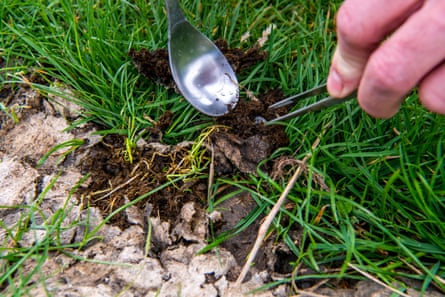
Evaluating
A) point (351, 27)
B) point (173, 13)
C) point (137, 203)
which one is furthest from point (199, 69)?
point (351, 27)

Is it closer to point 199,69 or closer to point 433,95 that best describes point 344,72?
point 433,95

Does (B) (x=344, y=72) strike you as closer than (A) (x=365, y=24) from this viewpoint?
No

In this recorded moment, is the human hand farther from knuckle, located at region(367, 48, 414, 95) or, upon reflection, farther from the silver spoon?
the silver spoon

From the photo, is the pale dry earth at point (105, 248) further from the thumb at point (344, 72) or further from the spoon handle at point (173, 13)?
the thumb at point (344, 72)

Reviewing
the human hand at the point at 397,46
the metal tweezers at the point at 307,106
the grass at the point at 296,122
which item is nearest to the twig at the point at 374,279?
the grass at the point at 296,122

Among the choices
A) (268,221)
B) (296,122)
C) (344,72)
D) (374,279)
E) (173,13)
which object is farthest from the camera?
(173,13)
